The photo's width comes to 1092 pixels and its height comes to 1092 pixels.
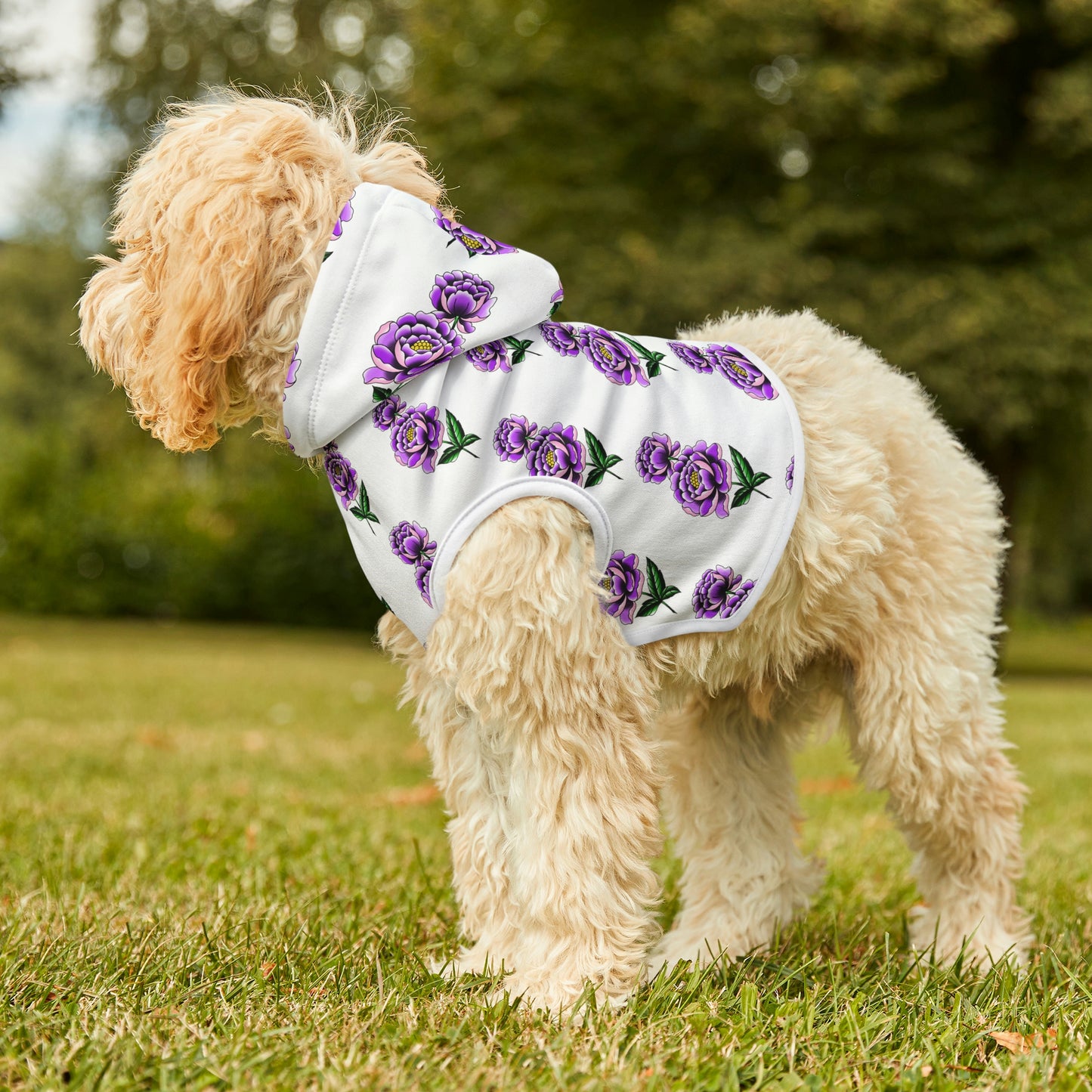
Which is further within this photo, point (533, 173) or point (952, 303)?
point (533, 173)

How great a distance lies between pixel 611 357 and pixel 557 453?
31 centimetres

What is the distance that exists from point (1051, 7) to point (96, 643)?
49.0 ft

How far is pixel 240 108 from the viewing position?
104 inches

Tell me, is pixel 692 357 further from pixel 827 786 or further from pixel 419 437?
pixel 827 786

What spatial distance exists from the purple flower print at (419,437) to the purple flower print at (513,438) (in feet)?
0.39

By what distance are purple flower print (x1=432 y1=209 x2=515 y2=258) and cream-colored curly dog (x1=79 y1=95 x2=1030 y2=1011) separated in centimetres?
20

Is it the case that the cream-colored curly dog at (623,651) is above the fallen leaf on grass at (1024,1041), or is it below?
above

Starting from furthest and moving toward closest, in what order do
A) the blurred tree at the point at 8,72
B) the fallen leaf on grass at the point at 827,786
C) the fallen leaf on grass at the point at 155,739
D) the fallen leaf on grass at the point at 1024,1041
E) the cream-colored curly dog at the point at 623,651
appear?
the blurred tree at the point at 8,72 → the fallen leaf on grass at the point at 155,739 → the fallen leaf on grass at the point at 827,786 → the cream-colored curly dog at the point at 623,651 → the fallen leaf on grass at the point at 1024,1041

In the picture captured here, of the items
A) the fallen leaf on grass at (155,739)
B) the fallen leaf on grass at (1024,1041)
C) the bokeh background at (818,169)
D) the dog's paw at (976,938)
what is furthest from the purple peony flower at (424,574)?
the bokeh background at (818,169)

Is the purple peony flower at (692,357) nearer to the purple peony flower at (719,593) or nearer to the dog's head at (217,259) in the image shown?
the purple peony flower at (719,593)

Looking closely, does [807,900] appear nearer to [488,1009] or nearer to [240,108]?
[488,1009]

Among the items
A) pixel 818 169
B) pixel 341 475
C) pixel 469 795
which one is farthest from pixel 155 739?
pixel 818 169

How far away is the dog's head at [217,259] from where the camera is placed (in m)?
2.48

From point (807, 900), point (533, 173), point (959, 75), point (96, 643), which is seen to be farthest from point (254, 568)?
point (807, 900)
